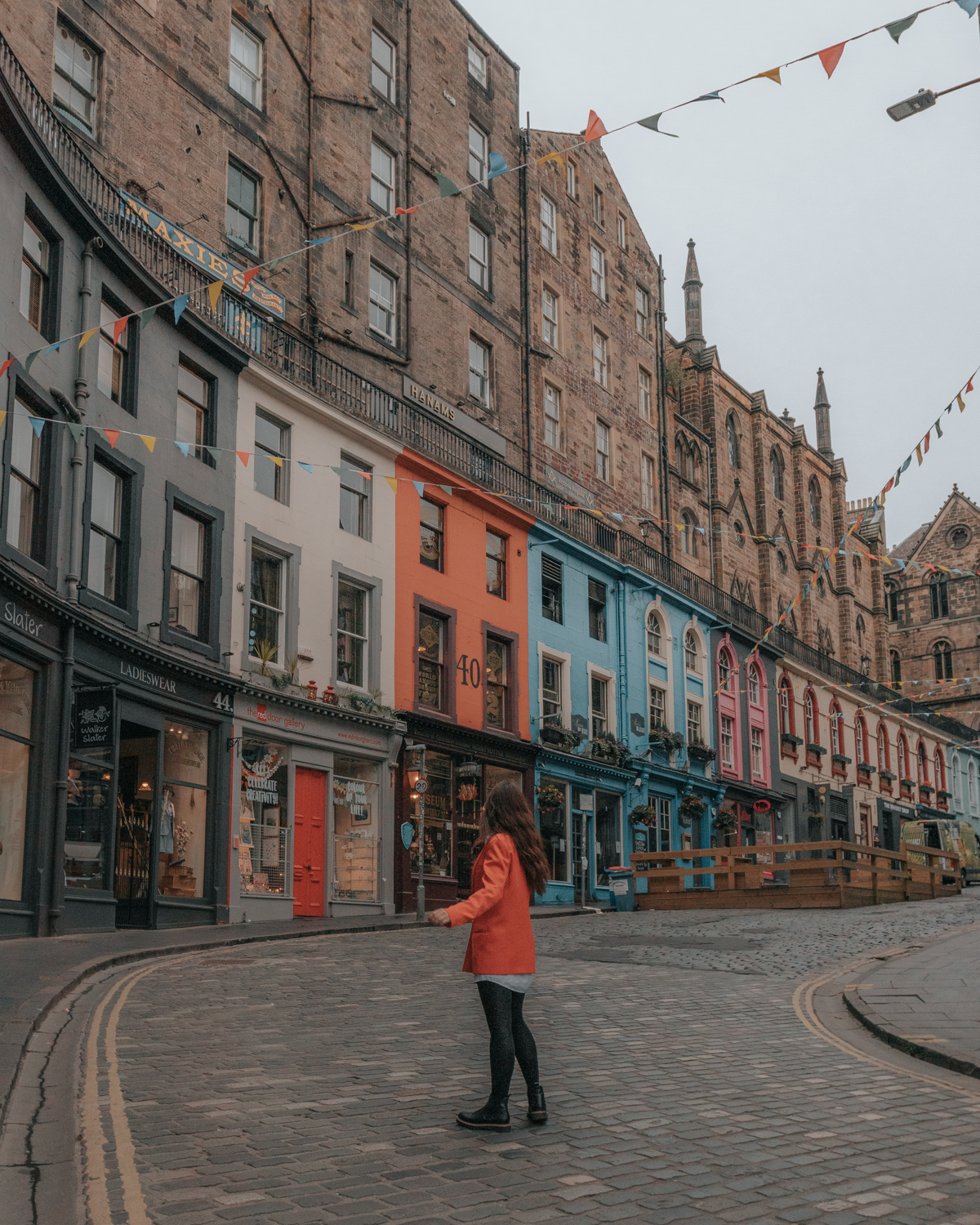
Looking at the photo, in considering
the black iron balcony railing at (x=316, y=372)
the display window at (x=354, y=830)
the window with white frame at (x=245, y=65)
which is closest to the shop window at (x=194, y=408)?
the black iron balcony railing at (x=316, y=372)

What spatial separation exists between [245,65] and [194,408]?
8.30 metres

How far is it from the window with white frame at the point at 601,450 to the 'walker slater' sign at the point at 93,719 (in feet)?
70.2

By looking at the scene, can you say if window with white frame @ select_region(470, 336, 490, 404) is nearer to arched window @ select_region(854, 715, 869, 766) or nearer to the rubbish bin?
the rubbish bin

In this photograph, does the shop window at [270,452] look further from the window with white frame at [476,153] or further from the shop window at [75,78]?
the window with white frame at [476,153]

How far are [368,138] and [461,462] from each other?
729 cm

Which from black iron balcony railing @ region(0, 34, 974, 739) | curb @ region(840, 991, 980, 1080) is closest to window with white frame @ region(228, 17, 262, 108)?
black iron balcony railing @ region(0, 34, 974, 739)

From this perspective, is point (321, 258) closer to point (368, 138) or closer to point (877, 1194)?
point (368, 138)

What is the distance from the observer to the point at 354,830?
75.0 ft

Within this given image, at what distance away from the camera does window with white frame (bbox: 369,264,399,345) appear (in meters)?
27.2

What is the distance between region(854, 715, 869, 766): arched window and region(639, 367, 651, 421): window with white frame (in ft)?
56.6

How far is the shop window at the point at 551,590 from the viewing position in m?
30.4

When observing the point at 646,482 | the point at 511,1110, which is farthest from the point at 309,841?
the point at 646,482

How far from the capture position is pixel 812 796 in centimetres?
4475

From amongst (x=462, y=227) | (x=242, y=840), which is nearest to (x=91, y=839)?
(x=242, y=840)
